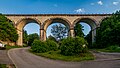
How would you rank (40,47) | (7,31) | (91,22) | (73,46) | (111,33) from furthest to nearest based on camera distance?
(91,22), (7,31), (111,33), (40,47), (73,46)

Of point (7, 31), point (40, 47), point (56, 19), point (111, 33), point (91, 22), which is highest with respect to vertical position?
point (56, 19)

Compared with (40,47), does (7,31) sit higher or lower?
higher

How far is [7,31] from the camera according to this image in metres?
62.7

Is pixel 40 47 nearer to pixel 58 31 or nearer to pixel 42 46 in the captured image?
pixel 42 46

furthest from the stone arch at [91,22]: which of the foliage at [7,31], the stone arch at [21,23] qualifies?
the foliage at [7,31]

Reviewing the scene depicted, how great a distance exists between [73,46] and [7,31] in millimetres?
35321

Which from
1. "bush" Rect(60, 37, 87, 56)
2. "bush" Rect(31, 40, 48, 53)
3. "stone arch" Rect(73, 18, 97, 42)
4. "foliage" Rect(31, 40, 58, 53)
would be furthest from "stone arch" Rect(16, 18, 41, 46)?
"bush" Rect(60, 37, 87, 56)

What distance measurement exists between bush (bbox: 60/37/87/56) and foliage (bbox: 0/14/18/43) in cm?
3191

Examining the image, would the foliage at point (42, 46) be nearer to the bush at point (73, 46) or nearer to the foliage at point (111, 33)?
the bush at point (73, 46)

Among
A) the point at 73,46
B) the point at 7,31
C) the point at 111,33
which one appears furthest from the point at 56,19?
the point at 73,46

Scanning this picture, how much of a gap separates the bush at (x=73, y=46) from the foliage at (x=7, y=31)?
31.9 metres

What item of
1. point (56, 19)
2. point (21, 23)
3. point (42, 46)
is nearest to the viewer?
point (42, 46)

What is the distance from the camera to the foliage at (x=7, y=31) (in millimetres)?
61044

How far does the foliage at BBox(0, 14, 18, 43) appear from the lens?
61044 millimetres
